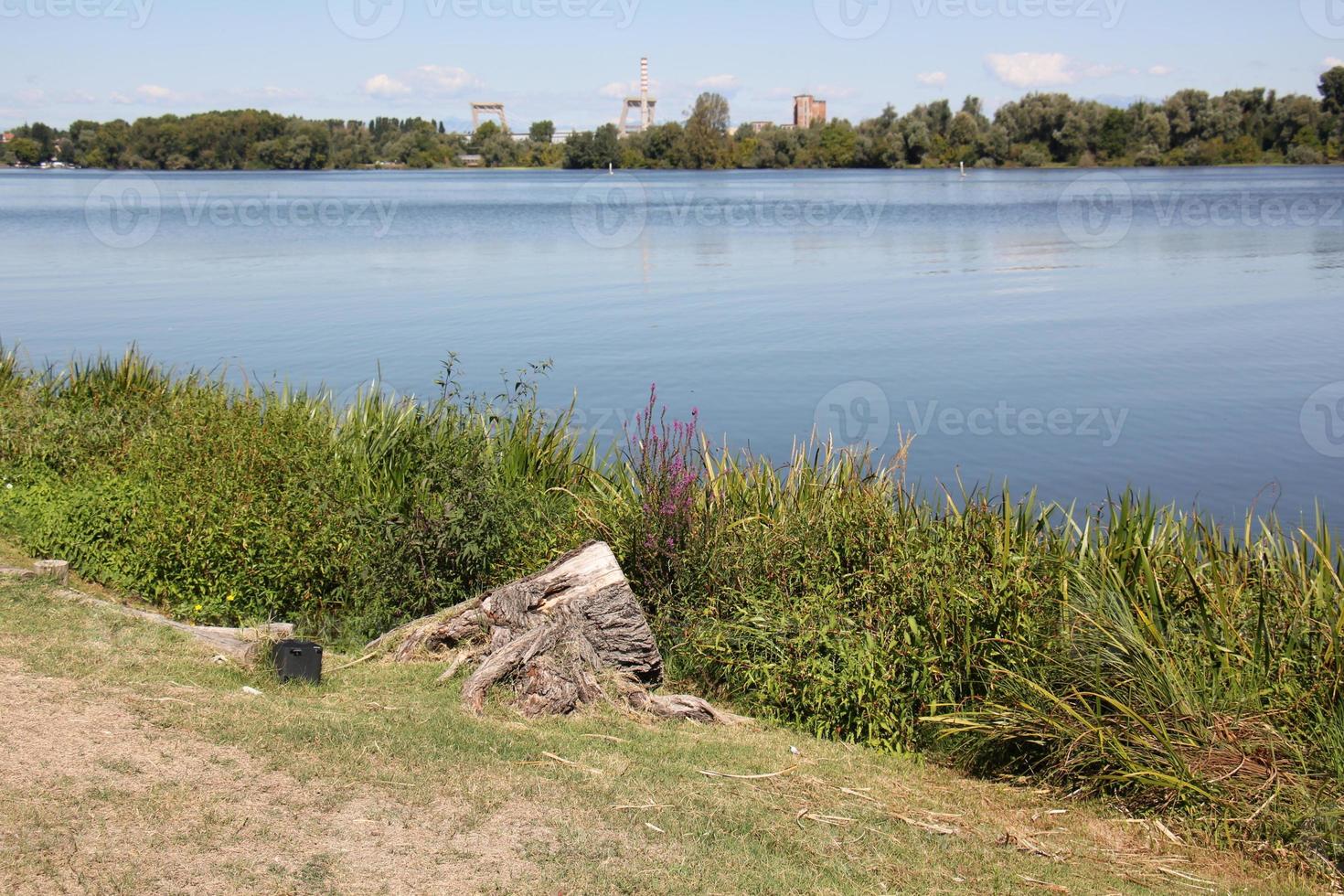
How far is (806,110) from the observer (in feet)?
562

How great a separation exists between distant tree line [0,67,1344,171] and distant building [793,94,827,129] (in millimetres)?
13242

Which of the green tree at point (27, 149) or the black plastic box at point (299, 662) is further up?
the green tree at point (27, 149)

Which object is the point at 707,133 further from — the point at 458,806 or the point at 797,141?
the point at 458,806

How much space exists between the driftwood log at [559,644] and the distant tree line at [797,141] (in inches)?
4713

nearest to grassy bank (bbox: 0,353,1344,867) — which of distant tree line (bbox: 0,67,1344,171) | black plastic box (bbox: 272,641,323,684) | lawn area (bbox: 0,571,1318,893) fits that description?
lawn area (bbox: 0,571,1318,893)

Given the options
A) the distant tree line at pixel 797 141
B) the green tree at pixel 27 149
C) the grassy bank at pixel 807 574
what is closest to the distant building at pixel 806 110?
the distant tree line at pixel 797 141

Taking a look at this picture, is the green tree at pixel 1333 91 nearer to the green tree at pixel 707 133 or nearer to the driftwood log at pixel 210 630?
the green tree at pixel 707 133

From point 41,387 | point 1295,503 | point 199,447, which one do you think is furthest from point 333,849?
point 1295,503

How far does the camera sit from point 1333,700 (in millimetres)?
7160

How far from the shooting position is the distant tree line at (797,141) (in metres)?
122

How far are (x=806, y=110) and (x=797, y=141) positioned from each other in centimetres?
3276

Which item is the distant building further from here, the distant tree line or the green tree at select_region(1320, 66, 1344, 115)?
the green tree at select_region(1320, 66, 1344, 115)

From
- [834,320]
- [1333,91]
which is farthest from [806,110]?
[834,320]

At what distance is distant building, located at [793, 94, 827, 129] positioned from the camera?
6500 inches
